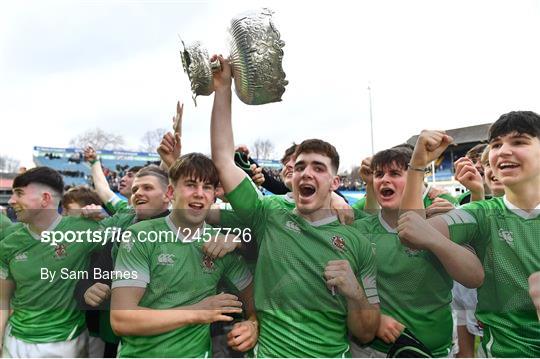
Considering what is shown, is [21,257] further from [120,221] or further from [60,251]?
[120,221]

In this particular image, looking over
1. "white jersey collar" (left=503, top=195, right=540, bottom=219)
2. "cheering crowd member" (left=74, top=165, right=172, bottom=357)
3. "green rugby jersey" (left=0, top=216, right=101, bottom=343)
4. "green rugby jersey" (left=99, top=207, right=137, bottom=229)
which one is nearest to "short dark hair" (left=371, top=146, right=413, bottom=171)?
"white jersey collar" (left=503, top=195, right=540, bottom=219)

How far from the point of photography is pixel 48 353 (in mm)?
1989

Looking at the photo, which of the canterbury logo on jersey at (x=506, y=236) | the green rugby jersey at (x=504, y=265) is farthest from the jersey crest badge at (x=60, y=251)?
the canterbury logo on jersey at (x=506, y=236)

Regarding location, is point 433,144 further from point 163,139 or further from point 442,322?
point 163,139

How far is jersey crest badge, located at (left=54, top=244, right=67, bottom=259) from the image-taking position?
75.5 inches

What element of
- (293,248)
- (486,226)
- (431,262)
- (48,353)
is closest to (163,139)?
(293,248)

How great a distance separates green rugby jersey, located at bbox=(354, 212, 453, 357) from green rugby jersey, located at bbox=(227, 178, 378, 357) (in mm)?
75

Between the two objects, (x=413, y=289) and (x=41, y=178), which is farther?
(x=41, y=178)

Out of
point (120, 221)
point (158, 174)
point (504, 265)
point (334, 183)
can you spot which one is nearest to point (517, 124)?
point (504, 265)

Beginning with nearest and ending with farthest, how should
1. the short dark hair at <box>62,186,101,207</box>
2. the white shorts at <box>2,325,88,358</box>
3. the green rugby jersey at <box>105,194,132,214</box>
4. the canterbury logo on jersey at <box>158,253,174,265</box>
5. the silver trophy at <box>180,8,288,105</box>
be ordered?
the silver trophy at <box>180,8,288,105</box> < the canterbury logo on jersey at <box>158,253,174,265</box> < the white shorts at <box>2,325,88,358</box> < the green rugby jersey at <box>105,194,132,214</box> < the short dark hair at <box>62,186,101,207</box>

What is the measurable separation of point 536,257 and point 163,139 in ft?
5.44

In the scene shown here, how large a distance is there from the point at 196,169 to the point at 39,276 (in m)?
0.88

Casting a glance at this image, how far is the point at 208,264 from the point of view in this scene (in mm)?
1800

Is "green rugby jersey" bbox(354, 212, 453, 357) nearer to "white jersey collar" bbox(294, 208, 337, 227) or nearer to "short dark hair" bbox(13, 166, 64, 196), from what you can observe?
"white jersey collar" bbox(294, 208, 337, 227)
